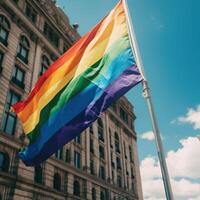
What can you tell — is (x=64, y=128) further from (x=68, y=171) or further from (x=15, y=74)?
(x=68, y=171)

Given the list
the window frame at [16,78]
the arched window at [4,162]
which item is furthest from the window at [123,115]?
the arched window at [4,162]

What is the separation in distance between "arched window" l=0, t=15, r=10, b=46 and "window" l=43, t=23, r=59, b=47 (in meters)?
7.17

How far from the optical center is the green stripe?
25.5 feet

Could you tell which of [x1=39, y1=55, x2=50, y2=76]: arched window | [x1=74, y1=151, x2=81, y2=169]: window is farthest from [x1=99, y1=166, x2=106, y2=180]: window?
[x1=39, y1=55, x2=50, y2=76]: arched window

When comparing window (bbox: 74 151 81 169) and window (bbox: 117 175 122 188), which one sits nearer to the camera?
window (bbox: 74 151 81 169)

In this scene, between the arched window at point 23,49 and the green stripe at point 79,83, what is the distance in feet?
64.1

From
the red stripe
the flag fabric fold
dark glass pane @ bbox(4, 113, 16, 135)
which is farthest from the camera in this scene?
dark glass pane @ bbox(4, 113, 16, 135)

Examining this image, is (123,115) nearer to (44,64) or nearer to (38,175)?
(44,64)

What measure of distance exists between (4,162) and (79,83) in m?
15.3

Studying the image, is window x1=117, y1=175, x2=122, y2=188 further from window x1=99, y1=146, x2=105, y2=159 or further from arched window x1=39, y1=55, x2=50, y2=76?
arched window x1=39, y1=55, x2=50, y2=76

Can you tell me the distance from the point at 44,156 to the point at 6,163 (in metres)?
14.6

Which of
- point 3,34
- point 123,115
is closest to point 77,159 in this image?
point 3,34

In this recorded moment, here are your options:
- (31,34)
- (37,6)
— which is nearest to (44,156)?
(31,34)

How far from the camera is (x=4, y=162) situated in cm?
2061
